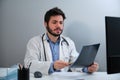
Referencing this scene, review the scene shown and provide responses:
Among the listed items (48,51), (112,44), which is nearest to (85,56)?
(112,44)

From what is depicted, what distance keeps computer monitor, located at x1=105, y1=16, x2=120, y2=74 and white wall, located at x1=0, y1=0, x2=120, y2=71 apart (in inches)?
59.9

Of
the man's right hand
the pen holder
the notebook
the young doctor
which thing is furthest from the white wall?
the pen holder

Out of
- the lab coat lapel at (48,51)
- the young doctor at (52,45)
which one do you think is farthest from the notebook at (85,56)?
the lab coat lapel at (48,51)

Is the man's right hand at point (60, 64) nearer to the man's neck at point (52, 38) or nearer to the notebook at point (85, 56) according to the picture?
the notebook at point (85, 56)

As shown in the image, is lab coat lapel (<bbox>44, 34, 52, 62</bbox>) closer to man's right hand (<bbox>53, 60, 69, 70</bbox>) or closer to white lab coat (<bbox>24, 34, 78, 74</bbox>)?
white lab coat (<bbox>24, 34, 78, 74</bbox>)

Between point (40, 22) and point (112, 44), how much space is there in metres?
1.63

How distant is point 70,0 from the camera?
2.85 meters

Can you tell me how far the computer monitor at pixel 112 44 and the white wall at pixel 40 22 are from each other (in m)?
1.52

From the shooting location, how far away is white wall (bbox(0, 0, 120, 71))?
281cm

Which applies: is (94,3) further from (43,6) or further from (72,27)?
(43,6)

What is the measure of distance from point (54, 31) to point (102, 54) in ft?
2.80

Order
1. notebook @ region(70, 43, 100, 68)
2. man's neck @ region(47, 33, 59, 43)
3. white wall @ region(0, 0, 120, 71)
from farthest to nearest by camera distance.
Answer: white wall @ region(0, 0, 120, 71) < man's neck @ region(47, 33, 59, 43) < notebook @ region(70, 43, 100, 68)

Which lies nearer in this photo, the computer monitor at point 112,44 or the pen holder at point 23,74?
the computer monitor at point 112,44

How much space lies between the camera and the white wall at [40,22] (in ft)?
9.21
